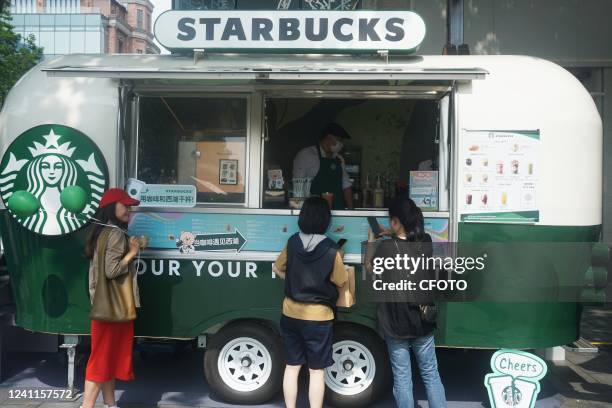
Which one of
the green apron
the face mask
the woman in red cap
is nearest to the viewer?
the woman in red cap

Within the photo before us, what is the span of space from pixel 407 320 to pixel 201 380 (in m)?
2.52

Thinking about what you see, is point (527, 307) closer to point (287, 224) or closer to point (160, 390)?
point (287, 224)

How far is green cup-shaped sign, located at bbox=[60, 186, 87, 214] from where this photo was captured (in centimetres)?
496

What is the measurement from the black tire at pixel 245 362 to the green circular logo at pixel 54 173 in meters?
1.52

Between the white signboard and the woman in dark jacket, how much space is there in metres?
1.42

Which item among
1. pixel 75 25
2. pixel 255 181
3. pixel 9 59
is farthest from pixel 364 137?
pixel 75 25

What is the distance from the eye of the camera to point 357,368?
5.23 metres

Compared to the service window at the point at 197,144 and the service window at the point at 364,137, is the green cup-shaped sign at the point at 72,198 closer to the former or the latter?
the service window at the point at 197,144

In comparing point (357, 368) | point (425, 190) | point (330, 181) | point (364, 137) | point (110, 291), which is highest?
point (364, 137)

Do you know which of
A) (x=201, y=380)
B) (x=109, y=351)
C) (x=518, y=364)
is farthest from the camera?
(x=201, y=380)

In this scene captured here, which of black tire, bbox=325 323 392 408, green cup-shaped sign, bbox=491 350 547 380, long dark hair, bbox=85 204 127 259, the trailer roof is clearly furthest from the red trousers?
green cup-shaped sign, bbox=491 350 547 380

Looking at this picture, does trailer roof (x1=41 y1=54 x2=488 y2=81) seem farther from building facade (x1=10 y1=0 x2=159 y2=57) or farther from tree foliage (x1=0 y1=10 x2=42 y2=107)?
building facade (x1=10 y1=0 x2=159 y2=57)

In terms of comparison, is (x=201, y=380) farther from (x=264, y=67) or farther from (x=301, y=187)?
(x=264, y=67)

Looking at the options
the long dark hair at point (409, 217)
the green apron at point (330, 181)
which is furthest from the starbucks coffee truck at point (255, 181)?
the green apron at point (330, 181)
